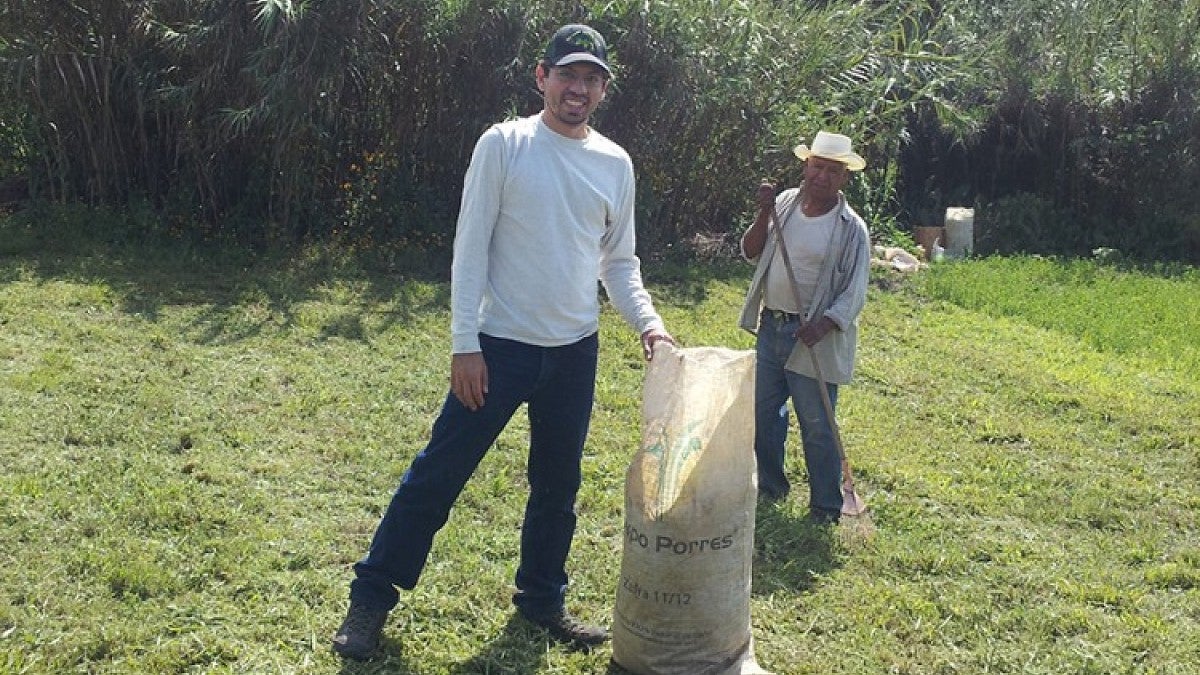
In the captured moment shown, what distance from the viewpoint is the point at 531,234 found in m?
2.96

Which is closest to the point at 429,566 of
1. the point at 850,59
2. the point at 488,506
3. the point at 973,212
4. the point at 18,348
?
the point at 488,506

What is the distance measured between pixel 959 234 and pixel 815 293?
7.10 m

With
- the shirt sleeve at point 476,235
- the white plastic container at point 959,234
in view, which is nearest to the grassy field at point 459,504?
the shirt sleeve at point 476,235

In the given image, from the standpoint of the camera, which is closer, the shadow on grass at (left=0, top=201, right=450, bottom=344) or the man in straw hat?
the man in straw hat

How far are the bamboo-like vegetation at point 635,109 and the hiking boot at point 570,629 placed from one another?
17.4ft

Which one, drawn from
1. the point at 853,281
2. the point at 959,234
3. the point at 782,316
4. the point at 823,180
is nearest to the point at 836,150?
the point at 823,180

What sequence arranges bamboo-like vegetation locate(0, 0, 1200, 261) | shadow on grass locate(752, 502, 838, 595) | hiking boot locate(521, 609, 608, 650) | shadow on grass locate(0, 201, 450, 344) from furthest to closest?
bamboo-like vegetation locate(0, 0, 1200, 261) → shadow on grass locate(0, 201, 450, 344) → shadow on grass locate(752, 502, 838, 595) → hiking boot locate(521, 609, 608, 650)

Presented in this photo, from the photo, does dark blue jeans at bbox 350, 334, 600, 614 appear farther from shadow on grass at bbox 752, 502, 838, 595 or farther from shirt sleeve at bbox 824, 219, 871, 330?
shirt sleeve at bbox 824, 219, 871, 330

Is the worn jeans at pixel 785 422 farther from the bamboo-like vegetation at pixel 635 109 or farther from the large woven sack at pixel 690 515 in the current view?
the bamboo-like vegetation at pixel 635 109

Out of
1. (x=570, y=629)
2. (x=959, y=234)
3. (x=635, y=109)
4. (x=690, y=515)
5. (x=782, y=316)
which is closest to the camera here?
(x=690, y=515)

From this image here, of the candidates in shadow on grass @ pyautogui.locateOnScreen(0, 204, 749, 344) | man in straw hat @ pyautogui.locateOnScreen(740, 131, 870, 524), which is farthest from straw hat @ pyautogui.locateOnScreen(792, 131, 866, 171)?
shadow on grass @ pyautogui.locateOnScreen(0, 204, 749, 344)

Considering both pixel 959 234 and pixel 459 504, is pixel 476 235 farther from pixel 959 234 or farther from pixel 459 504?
pixel 959 234

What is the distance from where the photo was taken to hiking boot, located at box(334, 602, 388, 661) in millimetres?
3141

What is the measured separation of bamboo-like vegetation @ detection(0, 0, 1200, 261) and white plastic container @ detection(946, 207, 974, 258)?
47 cm
